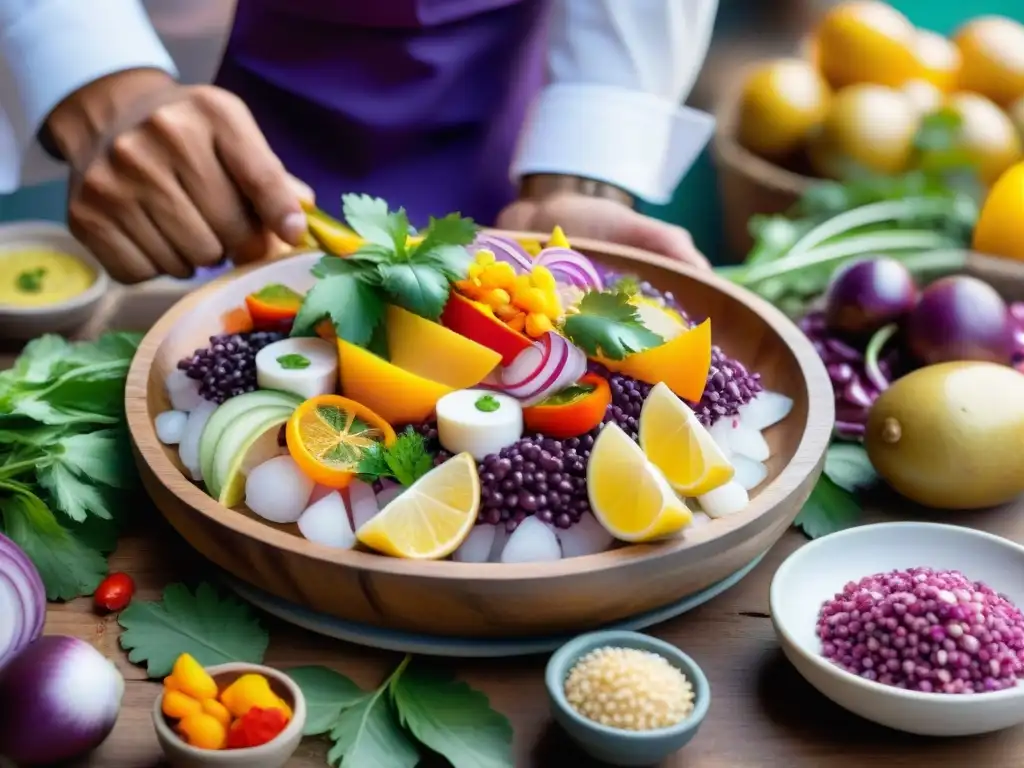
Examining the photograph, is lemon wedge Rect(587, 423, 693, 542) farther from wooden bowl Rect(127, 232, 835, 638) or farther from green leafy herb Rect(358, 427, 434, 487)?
green leafy herb Rect(358, 427, 434, 487)

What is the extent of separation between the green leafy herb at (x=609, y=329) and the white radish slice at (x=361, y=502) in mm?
279

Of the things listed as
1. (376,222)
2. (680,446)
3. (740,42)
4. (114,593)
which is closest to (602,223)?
(376,222)

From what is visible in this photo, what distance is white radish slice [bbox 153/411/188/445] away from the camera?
1.29 m

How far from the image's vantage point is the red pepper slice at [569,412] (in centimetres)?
116

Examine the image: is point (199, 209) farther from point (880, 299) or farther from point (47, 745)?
point (880, 299)

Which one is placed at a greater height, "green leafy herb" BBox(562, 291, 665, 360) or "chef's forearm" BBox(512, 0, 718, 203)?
"green leafy herb" BBox(562, 291, 665, 360)

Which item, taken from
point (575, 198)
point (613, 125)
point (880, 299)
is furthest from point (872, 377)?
point (613, 125)

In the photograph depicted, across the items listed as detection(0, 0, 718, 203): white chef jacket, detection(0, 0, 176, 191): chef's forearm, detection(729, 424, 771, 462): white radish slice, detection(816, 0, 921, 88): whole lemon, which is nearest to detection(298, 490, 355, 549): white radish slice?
detection(729, 424, 771, 462): white radish slice

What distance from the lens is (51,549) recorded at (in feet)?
3.94

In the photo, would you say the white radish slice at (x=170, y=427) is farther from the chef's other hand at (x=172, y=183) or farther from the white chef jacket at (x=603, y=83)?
the white chef jacket at (x=603, y=83)

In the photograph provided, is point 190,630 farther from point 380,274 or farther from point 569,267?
point 569,267

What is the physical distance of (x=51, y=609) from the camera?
3.83ft

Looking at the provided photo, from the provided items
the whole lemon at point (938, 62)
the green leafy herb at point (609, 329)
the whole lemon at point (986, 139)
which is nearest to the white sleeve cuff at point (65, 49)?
the green leafy herb at point (609, 329)

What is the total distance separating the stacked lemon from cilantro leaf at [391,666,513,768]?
1846 millimetres
